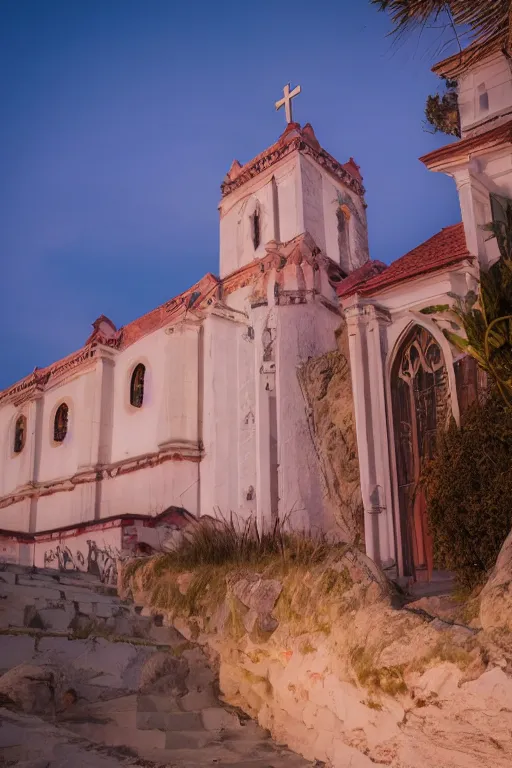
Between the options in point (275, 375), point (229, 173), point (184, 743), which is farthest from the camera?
point (229, 173)

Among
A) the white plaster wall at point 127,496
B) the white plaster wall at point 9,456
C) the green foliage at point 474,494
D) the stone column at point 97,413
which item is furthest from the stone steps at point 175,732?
the white plaster wall at point 9,456

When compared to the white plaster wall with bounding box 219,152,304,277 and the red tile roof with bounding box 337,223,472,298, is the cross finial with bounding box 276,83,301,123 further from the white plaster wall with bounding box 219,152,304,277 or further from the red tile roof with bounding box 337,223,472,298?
the red tile roof with bounding box 337,223,472,298

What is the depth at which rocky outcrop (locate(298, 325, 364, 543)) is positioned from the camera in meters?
14.8

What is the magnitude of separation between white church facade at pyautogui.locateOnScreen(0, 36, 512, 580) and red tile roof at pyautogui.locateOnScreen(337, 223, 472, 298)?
0.16 feet

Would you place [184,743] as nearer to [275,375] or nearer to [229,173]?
[275,375]

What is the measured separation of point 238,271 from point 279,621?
44.7 feet

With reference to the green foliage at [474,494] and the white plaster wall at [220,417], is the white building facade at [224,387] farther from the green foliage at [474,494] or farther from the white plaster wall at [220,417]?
the green foliage at [474,494]

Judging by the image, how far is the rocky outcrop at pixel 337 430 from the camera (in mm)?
14790

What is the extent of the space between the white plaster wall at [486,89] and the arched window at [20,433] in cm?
1814

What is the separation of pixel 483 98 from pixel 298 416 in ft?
24.8

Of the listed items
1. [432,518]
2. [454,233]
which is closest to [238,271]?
[454,233]

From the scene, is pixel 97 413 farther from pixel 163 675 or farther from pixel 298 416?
pixel 163 675

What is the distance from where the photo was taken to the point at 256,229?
65.8 ft

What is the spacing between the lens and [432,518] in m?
7.68
